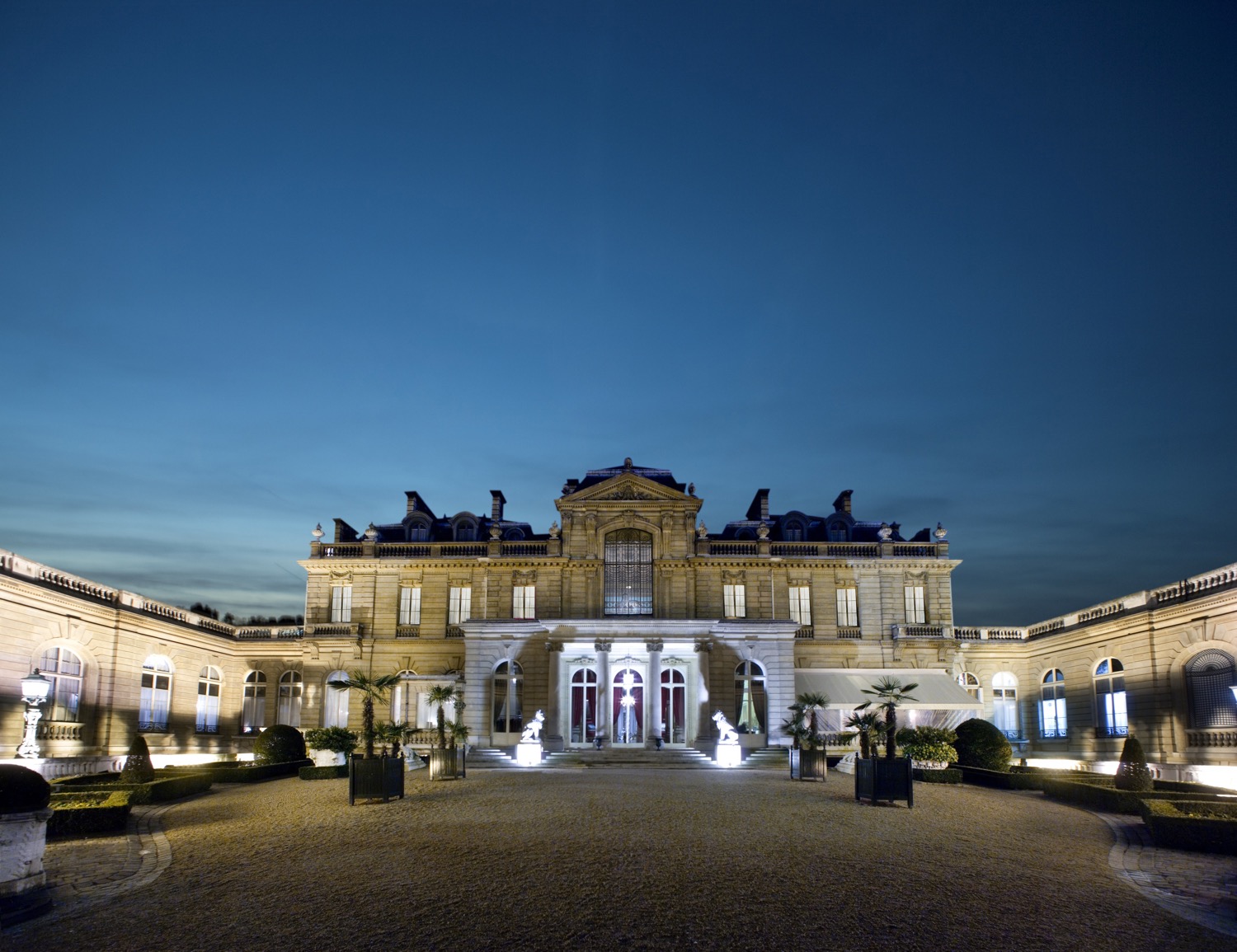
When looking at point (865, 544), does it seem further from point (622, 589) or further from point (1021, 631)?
point (622, 589)

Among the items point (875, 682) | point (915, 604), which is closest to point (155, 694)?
point (875, 682)

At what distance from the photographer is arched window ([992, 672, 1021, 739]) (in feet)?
138

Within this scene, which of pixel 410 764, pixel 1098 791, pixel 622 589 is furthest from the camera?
pixel 622 589

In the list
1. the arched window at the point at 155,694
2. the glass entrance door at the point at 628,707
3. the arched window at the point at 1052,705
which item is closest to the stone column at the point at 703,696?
the glass entrance door at the point at 628,707

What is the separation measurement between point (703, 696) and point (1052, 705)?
47.9 ft

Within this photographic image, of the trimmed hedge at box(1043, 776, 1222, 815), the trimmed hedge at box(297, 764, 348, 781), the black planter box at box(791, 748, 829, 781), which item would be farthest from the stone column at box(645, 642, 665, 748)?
the trimmed hedge at box(1043, 776, 1222, 815)

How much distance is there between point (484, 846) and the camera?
13.6 metres

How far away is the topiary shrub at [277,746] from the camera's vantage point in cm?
2853

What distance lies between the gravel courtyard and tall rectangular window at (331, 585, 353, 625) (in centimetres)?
2494

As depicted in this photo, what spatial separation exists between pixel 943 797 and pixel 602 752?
15.5 metres

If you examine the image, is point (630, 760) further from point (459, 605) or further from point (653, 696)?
point (459, 605)

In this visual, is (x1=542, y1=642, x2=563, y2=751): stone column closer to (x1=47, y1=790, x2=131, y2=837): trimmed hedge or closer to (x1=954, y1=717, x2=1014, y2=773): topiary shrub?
(x1=954, y1=717, x2=1014, y2=773): topiary shrub

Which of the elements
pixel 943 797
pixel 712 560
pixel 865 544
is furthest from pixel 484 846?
pixel 865 544

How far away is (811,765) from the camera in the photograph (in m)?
25.3
